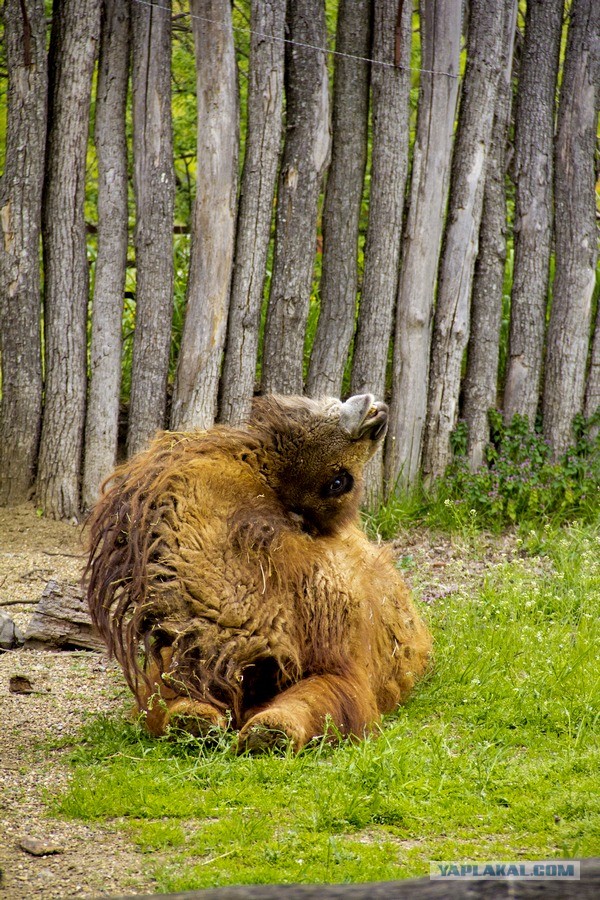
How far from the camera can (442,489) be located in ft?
25.3

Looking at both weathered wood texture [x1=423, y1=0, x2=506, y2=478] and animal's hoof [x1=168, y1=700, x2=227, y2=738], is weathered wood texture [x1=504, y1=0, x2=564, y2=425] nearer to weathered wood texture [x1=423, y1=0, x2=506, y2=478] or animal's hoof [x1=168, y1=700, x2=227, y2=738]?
weathered wood texture [x1=423, y1=0, x2=506, y2=478]

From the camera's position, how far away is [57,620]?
5.37 meters

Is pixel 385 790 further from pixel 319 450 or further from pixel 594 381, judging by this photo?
pixel 594 381

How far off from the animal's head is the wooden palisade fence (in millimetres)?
3040

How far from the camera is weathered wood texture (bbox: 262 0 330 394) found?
7.36m

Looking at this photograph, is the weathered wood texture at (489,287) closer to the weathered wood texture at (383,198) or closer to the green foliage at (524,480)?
the green foliage at (524,480)

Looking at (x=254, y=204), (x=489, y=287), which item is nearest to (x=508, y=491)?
(x=489, y=287)

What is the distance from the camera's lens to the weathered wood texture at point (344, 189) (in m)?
7.56

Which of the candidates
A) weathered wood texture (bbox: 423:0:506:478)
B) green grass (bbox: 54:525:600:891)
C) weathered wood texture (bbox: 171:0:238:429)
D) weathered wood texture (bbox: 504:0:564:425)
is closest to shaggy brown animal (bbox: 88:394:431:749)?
green grass (bbox: 54:525:600:891)

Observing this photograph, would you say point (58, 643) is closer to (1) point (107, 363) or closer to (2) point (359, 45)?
(1) point (107, 363)

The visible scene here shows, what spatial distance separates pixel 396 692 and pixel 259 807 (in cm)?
138

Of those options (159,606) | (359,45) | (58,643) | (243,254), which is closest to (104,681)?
(58,643)

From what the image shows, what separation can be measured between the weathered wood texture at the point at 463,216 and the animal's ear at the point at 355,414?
375 cm

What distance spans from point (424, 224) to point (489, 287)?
724 millimetres
